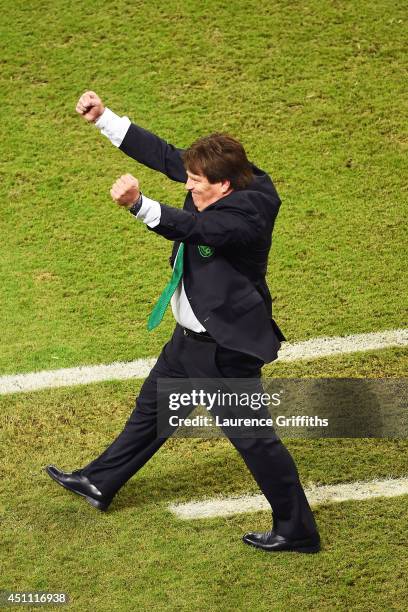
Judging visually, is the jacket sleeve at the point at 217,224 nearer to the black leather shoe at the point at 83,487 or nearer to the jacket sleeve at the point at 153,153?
the jacket sleeve at the point at 153,153

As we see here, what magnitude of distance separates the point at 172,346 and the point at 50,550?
3.70 ft

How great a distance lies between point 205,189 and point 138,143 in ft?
1.93

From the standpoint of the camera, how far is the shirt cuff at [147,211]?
207 inches

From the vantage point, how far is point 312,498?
21.4 ft

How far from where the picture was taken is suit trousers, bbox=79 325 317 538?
5863 mm

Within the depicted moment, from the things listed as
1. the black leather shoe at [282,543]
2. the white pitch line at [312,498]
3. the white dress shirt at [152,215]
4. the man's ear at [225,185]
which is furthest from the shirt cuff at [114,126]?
the black leather shoe at [282,543]

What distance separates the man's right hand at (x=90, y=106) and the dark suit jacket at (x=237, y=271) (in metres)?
0.60

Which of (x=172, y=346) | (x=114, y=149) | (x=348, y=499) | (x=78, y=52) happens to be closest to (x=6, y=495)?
(x=172, y=346)

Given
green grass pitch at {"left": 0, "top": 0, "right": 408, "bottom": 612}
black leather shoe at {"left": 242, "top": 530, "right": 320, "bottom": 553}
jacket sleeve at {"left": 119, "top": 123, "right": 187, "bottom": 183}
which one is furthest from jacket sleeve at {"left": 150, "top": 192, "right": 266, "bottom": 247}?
green grass pitch at {"left": 0, "top": 0, "right": 408, "bottom": 612}

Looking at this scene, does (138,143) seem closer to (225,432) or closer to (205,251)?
(205,251)

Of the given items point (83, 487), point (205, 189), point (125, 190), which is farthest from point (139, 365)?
point (125, 190)

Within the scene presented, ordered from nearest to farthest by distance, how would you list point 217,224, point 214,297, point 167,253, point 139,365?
point 217,224
point 214,297
point 139,365
point 167,253

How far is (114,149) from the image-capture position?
9.55 meters

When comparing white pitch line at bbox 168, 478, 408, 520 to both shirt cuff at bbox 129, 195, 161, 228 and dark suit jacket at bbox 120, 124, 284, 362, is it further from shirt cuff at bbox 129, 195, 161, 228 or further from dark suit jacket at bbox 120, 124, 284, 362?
shirt cuff at bbox 129, 195, 161, 228
